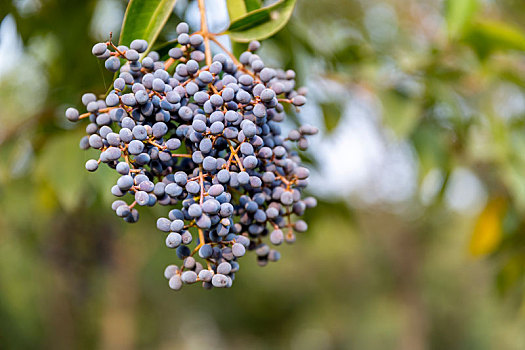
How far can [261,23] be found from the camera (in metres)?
0.80

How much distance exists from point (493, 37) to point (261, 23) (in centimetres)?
84

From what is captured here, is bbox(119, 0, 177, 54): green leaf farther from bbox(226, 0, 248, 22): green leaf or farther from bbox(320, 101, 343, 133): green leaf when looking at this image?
bbox(320, 101, 343, 133): green leaf

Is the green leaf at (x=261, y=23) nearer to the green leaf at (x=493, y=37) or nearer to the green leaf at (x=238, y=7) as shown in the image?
the green leaf at (x=238, y=7)

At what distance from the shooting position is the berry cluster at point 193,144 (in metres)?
0.60

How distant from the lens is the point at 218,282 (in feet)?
1.98

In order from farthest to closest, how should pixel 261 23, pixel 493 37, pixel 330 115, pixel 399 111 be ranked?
pixel 330 115 → pixel 399 111 → pixel 493 37 → pixel 261 23

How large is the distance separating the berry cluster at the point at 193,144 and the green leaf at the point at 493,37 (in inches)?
35.6

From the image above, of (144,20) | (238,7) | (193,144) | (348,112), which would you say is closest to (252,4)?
(238,7)

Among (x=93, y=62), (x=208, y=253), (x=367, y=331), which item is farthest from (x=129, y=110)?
(x=367, y=331)

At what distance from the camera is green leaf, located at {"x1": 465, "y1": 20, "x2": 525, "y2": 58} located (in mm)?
1330

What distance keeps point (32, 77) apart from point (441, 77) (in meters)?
2.26

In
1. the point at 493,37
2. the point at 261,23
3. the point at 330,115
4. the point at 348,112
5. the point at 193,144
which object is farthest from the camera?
the point at 348,112

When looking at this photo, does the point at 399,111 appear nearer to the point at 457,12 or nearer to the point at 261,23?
the point at 457,12

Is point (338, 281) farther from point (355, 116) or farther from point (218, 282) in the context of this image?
point (218, 282)
